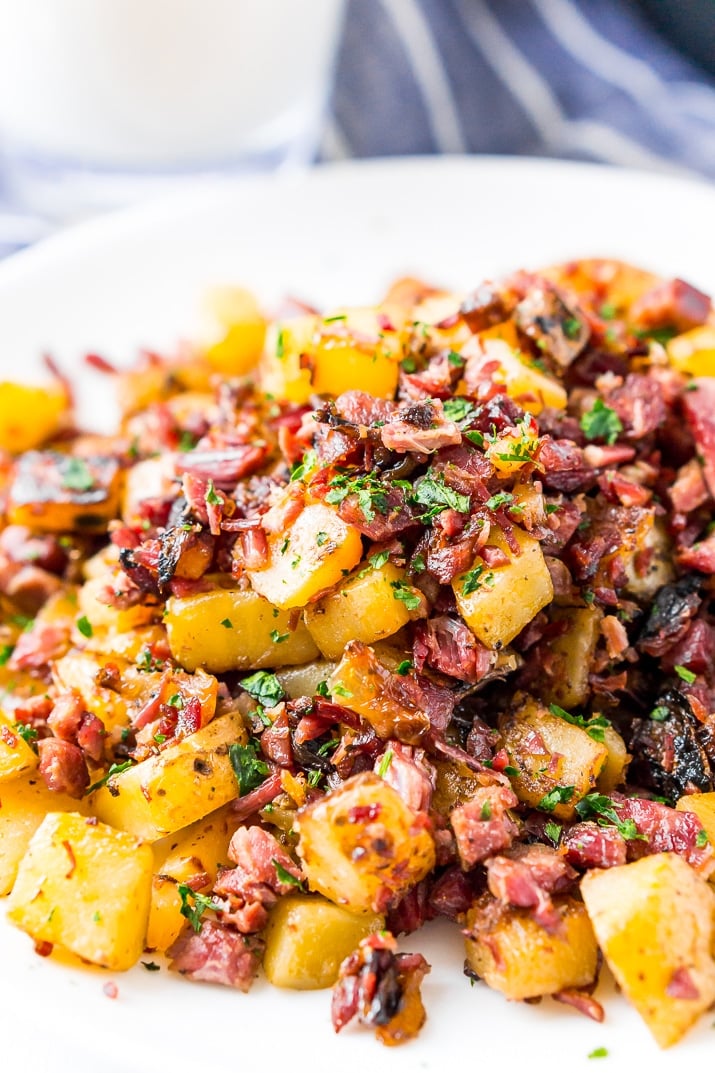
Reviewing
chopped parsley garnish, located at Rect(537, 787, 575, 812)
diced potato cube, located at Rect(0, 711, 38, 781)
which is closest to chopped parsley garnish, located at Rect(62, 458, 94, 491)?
diced potato cube, located at Rect(0, 711, 38, 781)

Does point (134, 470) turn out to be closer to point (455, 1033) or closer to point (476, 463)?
point (476, 463)

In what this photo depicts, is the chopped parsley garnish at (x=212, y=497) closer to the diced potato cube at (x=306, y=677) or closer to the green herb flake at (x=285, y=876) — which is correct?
the diced potato cube at (x=306, y=677)

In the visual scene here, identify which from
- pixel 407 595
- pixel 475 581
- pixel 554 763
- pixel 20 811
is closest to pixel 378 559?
pixel 407 595

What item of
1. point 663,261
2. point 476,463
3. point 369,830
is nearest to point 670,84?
point 663,261

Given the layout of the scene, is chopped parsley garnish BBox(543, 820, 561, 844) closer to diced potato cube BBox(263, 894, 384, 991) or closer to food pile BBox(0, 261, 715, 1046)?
food pile BBox(0, 261, 715, 1046)

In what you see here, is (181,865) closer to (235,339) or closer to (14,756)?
(14,756)
